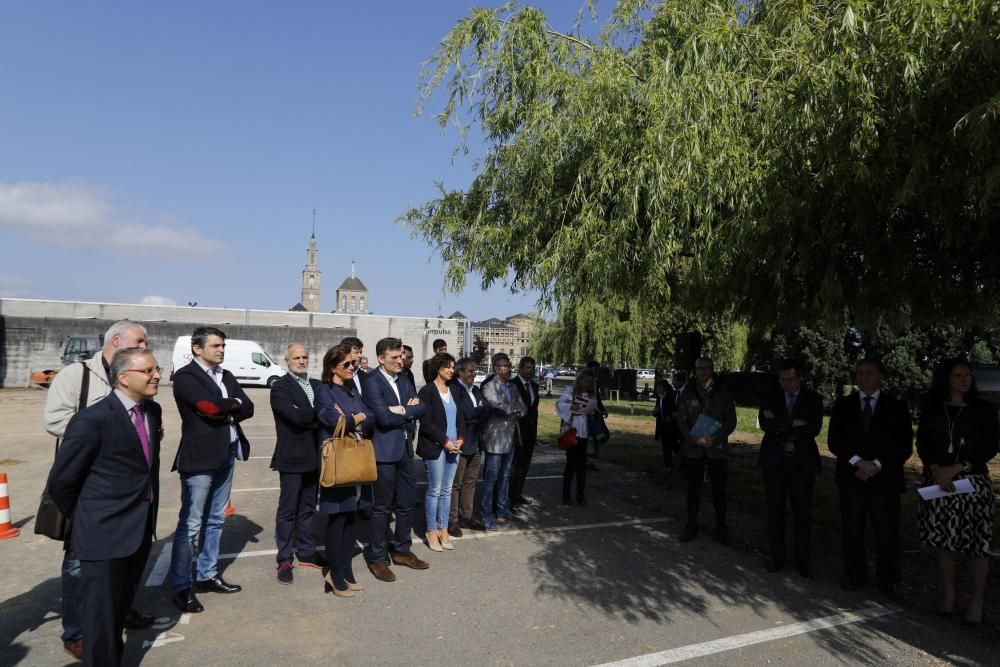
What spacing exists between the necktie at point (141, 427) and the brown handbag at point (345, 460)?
139 centimetres

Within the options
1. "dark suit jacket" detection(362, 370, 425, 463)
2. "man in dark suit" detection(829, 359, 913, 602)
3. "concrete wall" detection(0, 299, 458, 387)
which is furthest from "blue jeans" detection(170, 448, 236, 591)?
"concrete wall" detection(0, 299, 458, 387)

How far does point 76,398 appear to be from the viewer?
13.4 feet

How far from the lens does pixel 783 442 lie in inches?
228

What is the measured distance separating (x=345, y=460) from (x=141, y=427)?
162cm

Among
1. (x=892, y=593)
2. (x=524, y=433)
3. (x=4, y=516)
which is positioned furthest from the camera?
(x=524, y=433)

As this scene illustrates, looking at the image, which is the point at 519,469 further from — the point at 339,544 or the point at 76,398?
the point at 76,398

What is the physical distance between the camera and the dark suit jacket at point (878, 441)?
5.14 m

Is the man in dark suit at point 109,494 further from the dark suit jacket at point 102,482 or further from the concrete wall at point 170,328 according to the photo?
the concrete wall at point 170,328

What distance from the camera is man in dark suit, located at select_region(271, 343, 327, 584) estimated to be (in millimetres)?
5168

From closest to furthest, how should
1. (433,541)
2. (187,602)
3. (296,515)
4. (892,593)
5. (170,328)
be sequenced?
(187,602) → (892,593) → (296,515) → (433,541) → (170,328)

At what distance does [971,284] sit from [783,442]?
114 inches

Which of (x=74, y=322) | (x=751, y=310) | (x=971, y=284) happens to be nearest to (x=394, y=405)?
(x=751, y=310)

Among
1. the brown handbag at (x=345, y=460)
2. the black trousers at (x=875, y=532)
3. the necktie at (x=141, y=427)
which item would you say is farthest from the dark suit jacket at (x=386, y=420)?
the black trousers at (x=875, y=532)

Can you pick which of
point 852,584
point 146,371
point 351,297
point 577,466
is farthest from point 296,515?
point 351,297
